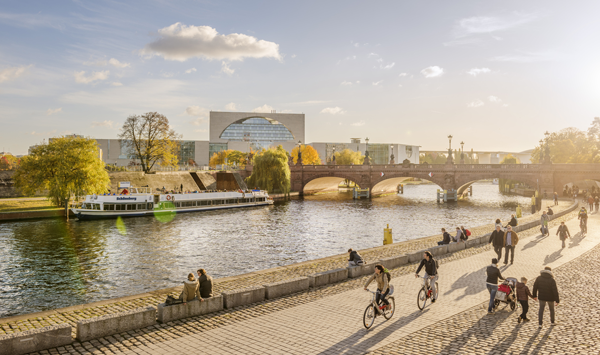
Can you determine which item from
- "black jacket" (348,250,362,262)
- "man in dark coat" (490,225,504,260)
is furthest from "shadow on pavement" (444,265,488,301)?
"black jacket" (348,250,362,262)

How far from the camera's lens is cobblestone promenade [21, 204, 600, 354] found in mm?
10750

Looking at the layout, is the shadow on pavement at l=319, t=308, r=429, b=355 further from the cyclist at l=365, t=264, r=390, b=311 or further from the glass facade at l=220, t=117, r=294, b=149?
the glass facade at l=220, t=117, r=294, b=149

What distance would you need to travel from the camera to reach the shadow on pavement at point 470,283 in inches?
626

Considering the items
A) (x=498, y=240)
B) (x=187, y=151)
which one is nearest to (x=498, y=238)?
(x=498, y=240)

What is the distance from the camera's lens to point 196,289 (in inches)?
532

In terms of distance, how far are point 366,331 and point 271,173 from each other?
7007cm

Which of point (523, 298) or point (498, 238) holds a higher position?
point (498, 238)

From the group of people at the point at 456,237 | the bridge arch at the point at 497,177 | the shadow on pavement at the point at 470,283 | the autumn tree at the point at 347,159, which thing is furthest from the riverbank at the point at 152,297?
the autumn tree at the point at 347,159

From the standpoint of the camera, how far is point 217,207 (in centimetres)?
6203

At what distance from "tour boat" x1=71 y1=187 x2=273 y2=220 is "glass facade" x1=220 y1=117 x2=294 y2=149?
119 m

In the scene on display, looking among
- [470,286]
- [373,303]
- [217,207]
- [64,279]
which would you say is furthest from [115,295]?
[217,207]

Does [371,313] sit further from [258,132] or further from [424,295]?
[258,132]

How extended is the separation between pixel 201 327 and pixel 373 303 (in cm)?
507

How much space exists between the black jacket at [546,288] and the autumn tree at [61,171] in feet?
157
